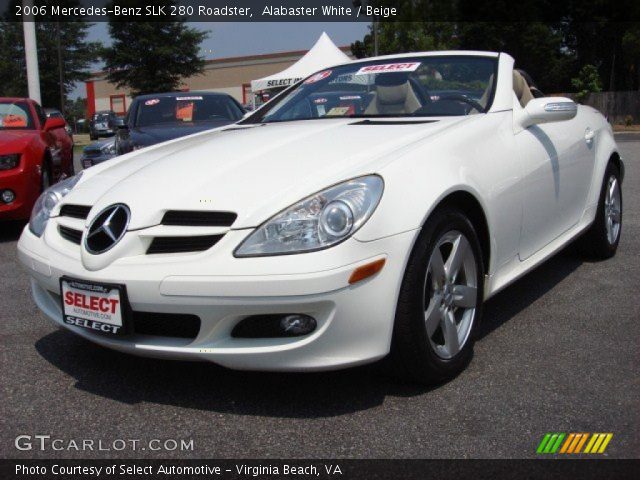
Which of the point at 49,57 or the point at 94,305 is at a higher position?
the point at 49,57

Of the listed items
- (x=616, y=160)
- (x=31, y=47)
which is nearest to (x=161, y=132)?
(x=616, y=160)

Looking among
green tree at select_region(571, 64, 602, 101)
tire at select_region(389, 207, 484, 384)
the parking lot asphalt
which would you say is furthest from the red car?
green tree at select_region(571, 64, 602, 101)

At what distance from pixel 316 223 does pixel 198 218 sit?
0.44m

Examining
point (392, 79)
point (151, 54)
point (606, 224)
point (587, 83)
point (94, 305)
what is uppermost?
point (151, 54)

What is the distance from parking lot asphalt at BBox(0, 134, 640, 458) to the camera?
2381 mm

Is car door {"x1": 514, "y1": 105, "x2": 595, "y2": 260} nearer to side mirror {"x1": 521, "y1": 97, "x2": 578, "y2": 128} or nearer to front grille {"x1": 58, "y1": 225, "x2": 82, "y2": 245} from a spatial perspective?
side mirror {"x1": 521, "y1": 97, "x2": 578, "y2": 128}

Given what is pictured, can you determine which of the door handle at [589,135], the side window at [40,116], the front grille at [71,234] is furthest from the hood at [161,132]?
the front grille at [71,234]

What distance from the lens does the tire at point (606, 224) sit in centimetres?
463

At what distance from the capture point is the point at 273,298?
7.75 feet

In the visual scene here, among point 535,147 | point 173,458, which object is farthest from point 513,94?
point 173,458

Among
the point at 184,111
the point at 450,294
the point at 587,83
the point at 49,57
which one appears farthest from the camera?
the point at 49,57

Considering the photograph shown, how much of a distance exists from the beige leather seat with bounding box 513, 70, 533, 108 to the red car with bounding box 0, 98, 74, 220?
163 inches

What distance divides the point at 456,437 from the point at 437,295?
0.59 metres

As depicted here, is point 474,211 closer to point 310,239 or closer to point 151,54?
point 310,239
